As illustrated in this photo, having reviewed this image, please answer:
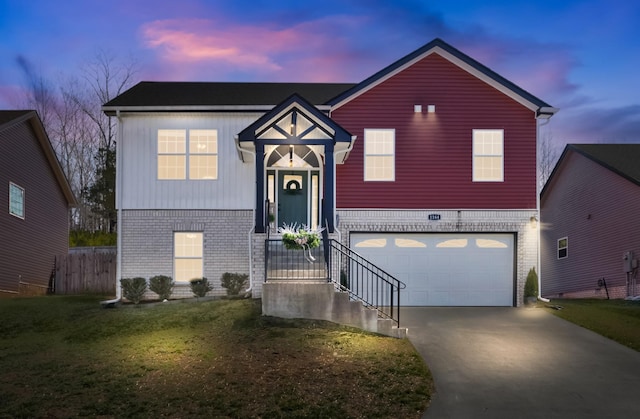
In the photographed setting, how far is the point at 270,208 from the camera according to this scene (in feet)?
60.3

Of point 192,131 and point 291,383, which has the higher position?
point 192,131

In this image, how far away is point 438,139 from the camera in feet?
60.8

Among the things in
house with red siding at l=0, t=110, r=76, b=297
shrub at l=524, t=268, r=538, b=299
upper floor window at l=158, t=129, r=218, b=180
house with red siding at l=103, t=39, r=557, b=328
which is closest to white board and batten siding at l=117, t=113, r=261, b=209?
house with red siding at l=103, t=39, r=557, b=328

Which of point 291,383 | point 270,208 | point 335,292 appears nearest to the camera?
point 291,383

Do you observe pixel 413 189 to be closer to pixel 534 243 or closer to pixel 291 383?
pixel 534 243

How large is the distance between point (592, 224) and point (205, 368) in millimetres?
18895

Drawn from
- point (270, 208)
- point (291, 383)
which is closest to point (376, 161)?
point (270, 208)

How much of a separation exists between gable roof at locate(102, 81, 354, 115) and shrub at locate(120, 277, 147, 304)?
4.97 meters

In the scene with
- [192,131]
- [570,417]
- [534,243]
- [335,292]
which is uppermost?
[192,131]

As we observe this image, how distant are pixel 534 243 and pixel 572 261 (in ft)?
30.4

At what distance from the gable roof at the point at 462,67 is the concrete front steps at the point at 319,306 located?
6.45 meters

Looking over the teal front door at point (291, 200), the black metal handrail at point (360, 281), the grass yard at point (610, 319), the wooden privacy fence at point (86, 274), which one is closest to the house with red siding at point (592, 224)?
the grass yard at point (610, 319)

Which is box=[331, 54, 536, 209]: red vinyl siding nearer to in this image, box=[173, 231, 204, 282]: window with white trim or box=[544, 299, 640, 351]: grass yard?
box=[544, 299, 640, 351]: grass yard

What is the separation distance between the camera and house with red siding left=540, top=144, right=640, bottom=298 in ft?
74.9
